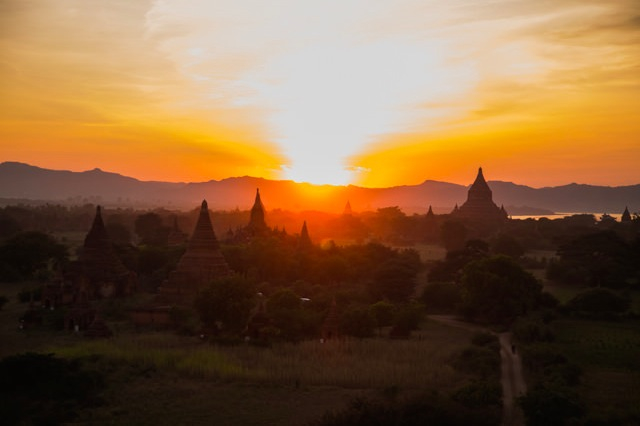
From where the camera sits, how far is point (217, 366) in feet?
85.1

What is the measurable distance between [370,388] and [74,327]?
756 inches

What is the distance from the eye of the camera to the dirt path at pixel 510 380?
68.4 ft

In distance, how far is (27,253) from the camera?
53312 millimetres

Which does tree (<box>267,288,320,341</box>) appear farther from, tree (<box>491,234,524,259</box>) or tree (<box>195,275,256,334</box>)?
tree (<box>491,234,524,259</box>)

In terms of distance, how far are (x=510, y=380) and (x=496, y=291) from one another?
43.5ft

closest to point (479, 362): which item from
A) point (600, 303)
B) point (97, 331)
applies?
point (600, 303)

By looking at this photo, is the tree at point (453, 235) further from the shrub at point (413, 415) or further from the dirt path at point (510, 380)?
the shrub at point (413, 415)

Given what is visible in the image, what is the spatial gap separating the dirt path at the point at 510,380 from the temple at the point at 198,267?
1710cm

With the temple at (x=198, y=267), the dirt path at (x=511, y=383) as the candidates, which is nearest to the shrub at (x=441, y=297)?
the dirt path at (x=511, y=383)

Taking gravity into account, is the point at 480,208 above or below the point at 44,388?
above

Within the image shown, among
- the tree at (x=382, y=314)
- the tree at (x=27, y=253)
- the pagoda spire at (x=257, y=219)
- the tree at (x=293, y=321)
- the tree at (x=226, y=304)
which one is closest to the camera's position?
the tree at (x=226, y=304)

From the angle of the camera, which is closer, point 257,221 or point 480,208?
point 257,221

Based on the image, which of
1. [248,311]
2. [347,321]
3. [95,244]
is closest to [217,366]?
[248,311]

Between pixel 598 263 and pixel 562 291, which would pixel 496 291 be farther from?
pixel 598 263
